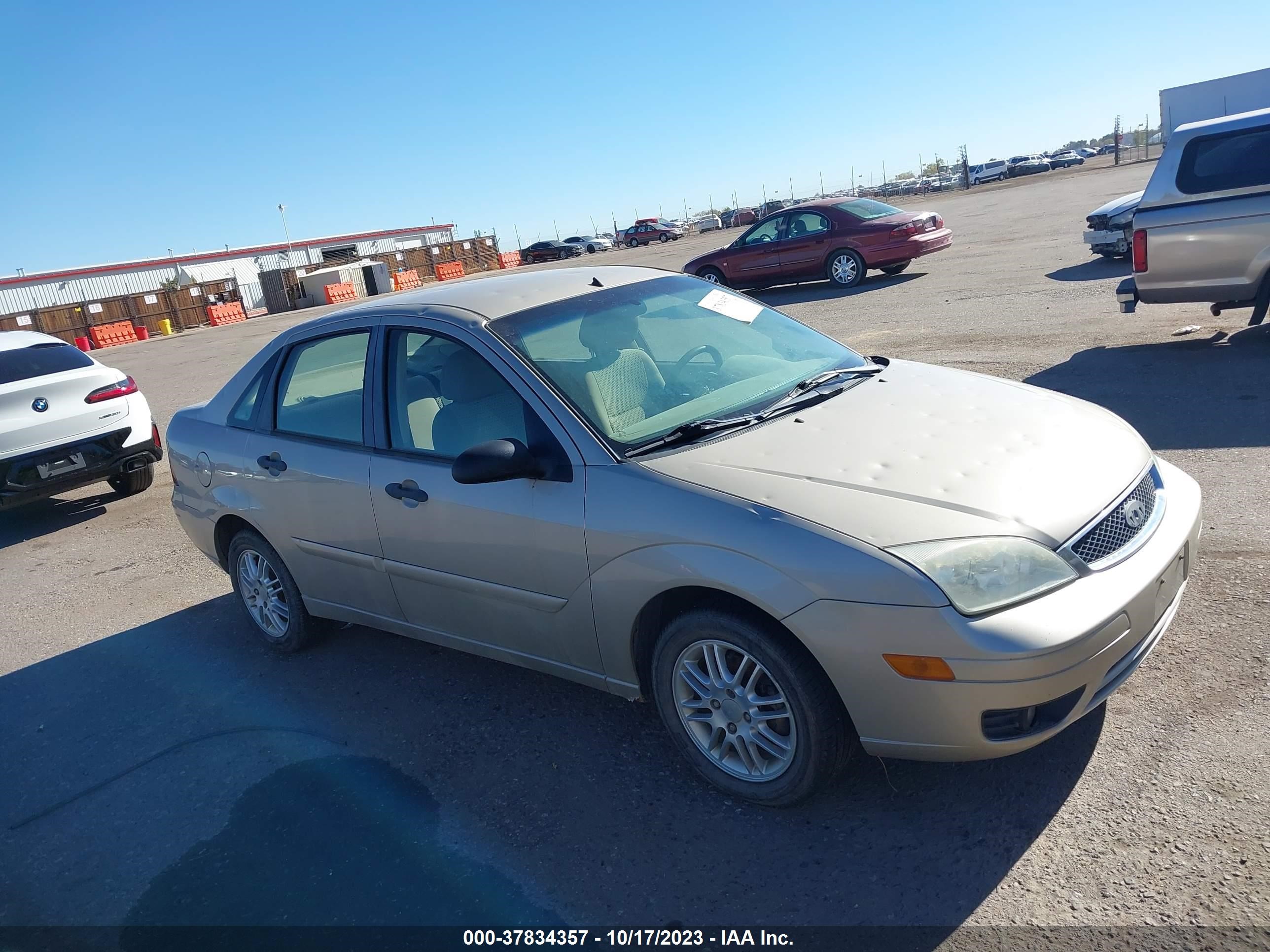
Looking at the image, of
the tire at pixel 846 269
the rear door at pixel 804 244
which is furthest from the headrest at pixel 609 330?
the rear door at pixel 804 244

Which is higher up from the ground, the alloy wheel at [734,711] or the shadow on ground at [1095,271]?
the alloy wheel at [734,711]

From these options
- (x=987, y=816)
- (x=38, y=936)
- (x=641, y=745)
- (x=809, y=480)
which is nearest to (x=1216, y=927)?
(x=987, y=816)

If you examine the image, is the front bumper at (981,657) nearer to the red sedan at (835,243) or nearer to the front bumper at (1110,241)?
the front bumper at (1110,241)

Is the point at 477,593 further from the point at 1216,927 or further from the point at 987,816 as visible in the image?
the point at 1216,927

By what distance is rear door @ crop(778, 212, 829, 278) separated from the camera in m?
16.9

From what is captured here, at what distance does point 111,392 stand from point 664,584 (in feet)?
25.3

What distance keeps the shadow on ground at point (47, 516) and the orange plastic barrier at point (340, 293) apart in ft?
116

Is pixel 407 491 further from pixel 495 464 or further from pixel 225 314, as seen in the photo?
pixel 225 314

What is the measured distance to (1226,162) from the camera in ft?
26.0

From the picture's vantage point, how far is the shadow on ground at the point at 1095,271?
510 inches

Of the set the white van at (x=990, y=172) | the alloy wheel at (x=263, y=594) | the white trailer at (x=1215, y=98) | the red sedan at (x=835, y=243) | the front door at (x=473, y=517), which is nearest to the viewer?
the front door at (x=473, y=517)

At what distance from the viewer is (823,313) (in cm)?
1423

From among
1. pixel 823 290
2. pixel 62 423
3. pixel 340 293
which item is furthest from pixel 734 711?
pixel 340 293

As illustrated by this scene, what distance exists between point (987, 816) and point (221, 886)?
100 inches
